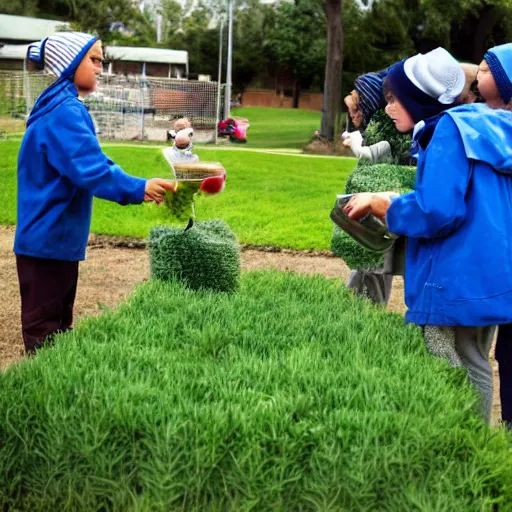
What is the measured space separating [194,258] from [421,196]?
165cm

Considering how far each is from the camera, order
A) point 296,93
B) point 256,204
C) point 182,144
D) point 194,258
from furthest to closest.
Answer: point 296,93
point 256,204
point 182,144
point 194,258

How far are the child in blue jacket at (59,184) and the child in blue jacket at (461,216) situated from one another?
125 centimetres

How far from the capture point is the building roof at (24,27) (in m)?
59.0

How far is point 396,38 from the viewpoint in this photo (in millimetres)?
38906

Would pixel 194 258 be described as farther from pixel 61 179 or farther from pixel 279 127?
pixel 279 127

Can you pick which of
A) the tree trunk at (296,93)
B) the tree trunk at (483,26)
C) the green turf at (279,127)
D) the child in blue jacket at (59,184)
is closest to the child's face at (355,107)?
the child in blue jacket at (59,184)

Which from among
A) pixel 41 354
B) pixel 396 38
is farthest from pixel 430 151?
pixel 396 38

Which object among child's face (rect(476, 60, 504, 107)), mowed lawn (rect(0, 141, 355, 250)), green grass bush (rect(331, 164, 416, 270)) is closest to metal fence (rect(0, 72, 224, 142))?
mowed lawn (rect(0, 141, 355, 250))

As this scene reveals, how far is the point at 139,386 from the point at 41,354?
2.08 feet

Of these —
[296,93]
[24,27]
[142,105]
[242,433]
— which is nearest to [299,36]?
[296,93]

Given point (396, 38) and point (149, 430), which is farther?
point (396, 38)

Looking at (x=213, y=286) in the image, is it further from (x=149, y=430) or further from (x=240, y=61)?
(x=240, y=61)

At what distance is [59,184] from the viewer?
432 centimetres

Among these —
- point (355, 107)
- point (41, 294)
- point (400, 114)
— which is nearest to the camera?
point (400, 114)
